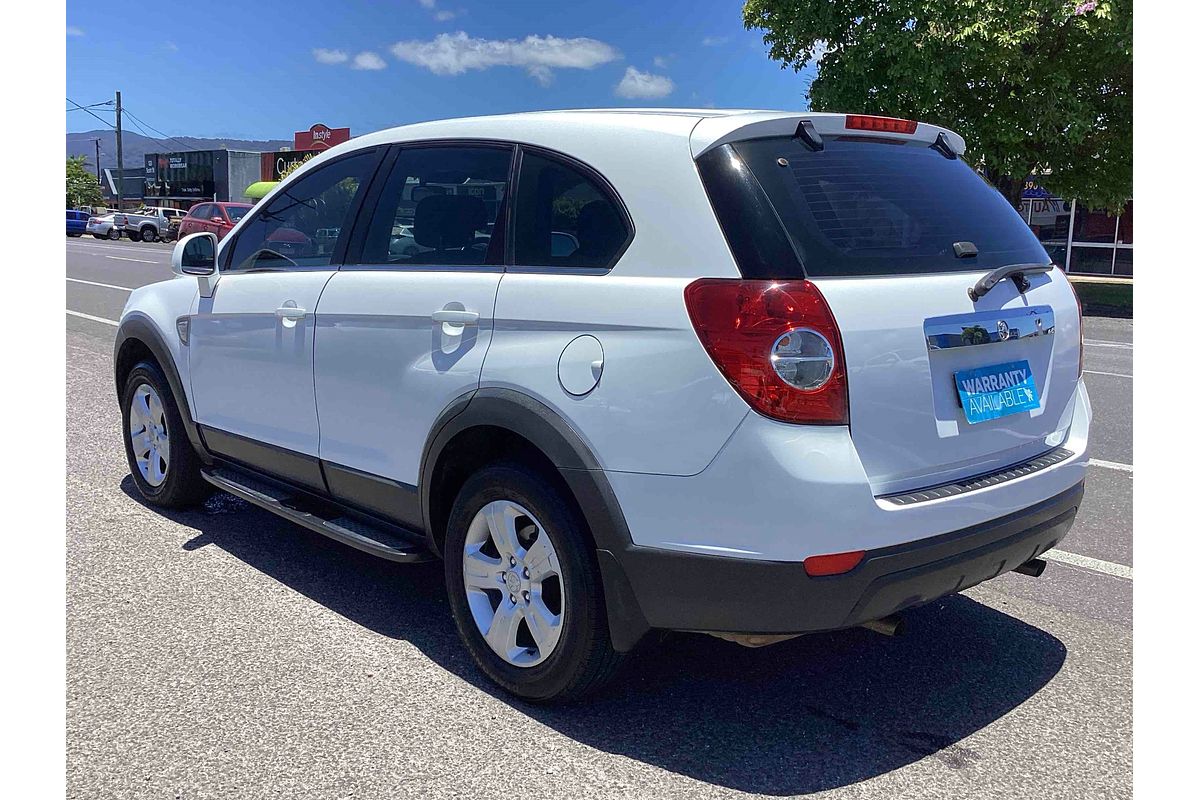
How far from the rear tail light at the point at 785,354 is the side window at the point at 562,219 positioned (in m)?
0.52

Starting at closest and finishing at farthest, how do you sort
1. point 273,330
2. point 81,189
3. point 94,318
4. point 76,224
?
point 273,330 → point 94,318 → point 76,224 → point 81,189

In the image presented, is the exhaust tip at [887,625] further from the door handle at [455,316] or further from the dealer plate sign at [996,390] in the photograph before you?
the door handle at [455,316]

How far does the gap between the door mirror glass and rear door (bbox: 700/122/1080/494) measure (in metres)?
2.90

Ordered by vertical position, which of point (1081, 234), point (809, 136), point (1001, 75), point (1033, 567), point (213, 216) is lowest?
point (1033, 567)

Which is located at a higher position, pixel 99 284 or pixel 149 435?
pixel 99 284

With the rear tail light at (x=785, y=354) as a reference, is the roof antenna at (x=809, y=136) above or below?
above

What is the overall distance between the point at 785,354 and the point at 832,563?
55 cm

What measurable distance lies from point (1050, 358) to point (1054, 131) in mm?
19920

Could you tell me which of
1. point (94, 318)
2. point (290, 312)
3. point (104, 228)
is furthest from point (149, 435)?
point (104, 228)

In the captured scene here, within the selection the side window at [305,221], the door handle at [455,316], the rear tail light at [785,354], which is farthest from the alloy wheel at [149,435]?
the rear tail light at [785,354]

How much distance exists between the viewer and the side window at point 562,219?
298 cm

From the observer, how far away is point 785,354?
2.56 meters

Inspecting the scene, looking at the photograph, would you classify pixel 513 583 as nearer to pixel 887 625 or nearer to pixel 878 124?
pixel 887 625

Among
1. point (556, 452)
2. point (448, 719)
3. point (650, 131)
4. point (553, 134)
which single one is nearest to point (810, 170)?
point (650, 131)
